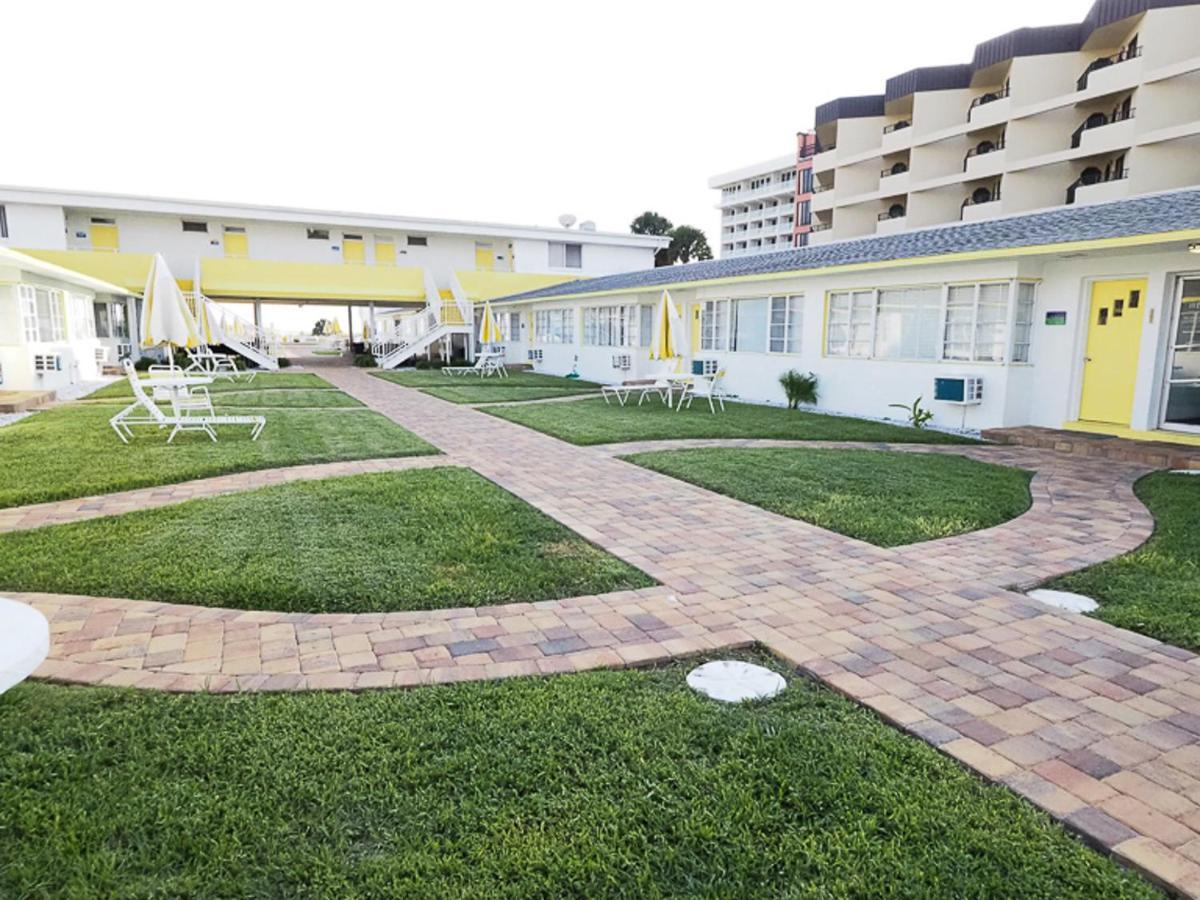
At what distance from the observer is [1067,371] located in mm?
11211

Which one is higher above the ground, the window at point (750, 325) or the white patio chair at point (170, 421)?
the window at point (750, 325)

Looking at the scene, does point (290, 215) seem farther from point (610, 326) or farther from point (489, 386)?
point (489, 386)

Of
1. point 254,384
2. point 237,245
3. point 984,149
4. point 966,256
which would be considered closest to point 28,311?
point 254,384

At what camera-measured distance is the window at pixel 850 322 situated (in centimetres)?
1407

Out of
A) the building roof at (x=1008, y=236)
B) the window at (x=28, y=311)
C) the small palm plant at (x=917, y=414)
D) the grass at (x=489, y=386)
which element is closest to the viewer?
the building roof at (x=1008, y=236)

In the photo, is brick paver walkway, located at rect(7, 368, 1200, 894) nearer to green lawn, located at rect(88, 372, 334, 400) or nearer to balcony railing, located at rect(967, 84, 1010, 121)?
green lawn, located at rect(88, 372, 334, 400)

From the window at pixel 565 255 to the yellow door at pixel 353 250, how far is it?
9.87 metres

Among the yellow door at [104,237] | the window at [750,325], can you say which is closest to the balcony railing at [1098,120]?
the window at [750,325]

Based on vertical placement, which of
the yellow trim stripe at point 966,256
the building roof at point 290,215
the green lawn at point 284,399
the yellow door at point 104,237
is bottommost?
the green lawn at point 284,399

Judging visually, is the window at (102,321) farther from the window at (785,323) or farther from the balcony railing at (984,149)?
the balcony railing at (984,149)

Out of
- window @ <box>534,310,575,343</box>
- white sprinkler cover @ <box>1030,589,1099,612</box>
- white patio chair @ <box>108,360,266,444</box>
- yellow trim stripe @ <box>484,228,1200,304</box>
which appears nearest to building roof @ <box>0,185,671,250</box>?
window @ <box>534,310,575,343</box>

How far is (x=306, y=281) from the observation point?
33875 millimetres

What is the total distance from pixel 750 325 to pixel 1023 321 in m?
6.46

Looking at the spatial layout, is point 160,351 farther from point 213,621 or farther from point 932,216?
point 932,216
